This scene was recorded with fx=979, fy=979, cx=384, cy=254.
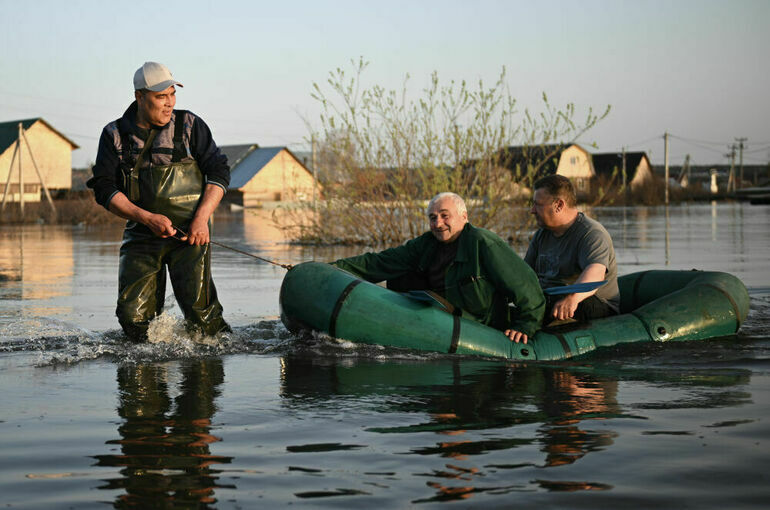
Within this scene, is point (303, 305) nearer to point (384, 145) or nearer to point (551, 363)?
point (551, 363)

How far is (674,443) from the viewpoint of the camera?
14.0 feet

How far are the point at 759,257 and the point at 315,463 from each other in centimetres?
1432

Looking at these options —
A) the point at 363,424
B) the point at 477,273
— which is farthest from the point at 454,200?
the point at 363,424

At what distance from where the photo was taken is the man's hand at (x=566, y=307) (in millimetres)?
6918

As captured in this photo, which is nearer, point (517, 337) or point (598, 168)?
point (517, 337)

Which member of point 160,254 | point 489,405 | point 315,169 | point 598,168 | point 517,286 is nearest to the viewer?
point 489,405

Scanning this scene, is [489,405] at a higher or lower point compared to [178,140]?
lower

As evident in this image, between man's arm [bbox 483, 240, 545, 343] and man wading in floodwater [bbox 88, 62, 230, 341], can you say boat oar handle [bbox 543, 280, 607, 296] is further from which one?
man wading in floodwater [bbox 88, 62, 230, 341]

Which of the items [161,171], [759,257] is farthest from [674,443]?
[759,257]

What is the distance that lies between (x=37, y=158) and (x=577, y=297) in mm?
56615

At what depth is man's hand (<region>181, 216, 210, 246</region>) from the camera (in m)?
6.93

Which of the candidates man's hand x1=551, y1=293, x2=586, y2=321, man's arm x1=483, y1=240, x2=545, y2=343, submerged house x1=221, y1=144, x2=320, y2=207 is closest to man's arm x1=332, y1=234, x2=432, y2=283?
man's arm x1=483, y1=240, x2=545, y2=343

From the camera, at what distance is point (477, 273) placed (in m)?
6.89

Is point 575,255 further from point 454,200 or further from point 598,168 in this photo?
point 598,168
